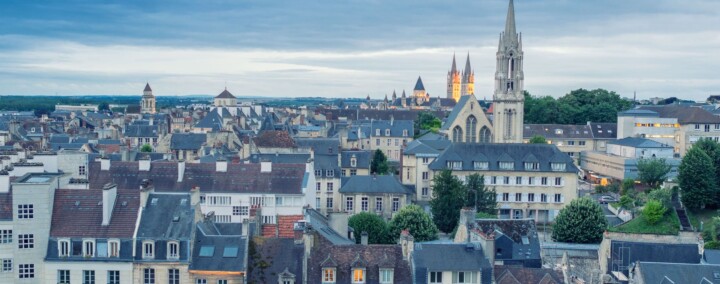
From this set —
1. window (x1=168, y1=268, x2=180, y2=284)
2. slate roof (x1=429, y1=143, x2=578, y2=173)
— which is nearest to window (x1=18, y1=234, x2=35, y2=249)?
window (x1=168, y1=268, x2=180, y2=284)

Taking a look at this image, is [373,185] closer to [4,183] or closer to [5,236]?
[4,183]

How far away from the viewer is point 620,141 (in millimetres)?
117688

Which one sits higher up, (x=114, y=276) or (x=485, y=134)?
(x=485, y=134)

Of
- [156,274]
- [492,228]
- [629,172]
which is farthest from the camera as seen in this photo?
[629,172]

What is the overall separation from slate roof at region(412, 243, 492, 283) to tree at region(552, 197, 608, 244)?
25.9 metres

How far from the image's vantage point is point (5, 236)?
41031 mm

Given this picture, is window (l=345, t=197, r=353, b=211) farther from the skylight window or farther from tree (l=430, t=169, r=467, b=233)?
the skylight window

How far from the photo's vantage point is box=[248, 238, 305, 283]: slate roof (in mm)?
42531

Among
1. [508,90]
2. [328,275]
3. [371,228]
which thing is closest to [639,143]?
[508,90]

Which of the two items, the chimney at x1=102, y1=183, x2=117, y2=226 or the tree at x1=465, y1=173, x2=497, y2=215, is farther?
the tree at x1=465, y1=173, x2=497, y2=215

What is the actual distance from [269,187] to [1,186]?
2678 cm

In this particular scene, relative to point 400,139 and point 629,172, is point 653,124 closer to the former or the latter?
point 629,172

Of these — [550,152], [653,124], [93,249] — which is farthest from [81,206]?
[653,124]

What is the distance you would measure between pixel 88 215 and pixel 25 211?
3265 mm
